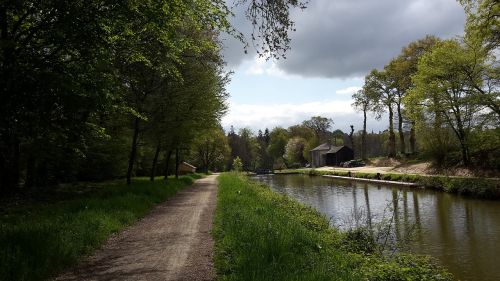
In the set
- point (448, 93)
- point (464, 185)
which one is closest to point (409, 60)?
point (448, 93)

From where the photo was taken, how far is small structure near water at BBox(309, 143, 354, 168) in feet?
294

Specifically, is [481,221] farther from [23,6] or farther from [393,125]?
[393,125]

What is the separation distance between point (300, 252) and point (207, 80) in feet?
55.6

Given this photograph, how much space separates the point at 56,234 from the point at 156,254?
207cm

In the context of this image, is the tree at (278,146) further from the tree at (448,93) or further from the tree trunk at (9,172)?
the tree trunk at (9,172)

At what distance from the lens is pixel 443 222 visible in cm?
1788

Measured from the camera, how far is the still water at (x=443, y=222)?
11.4 metres

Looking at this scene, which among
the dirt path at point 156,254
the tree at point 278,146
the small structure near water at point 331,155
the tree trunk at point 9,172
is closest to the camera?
the dirt path at point 156,254

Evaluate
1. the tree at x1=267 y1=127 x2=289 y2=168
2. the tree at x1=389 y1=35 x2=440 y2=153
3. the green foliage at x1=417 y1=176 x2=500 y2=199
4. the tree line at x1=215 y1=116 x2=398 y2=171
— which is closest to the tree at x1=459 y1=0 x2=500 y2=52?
the green foliage at x1=417 y1=176 x2=500 y2=199

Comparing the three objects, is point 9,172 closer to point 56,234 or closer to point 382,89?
point 56,234

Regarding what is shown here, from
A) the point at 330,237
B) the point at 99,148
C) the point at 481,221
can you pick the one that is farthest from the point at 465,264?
Result: the point at 99,148

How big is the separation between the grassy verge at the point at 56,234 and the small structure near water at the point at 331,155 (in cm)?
7743

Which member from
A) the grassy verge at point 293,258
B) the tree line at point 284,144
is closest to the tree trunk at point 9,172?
the grassy verge at point 293,258

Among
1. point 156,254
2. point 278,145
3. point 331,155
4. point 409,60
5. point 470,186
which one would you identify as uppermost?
point 409,60
